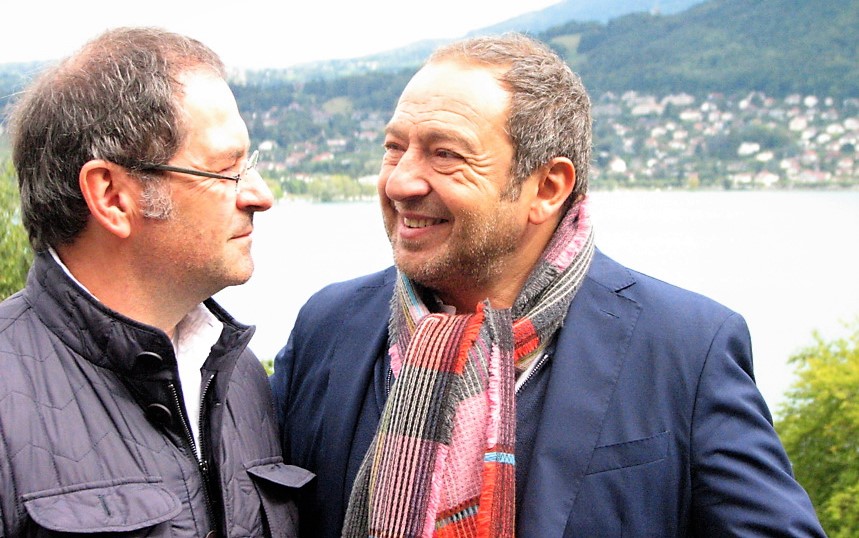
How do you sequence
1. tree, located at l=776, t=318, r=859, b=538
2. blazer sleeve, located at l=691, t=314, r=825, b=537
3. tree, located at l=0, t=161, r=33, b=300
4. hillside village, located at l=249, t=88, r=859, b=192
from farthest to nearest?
hillside village, located at l=249, t=88, r=859, b=192
tree, located at l=776, t=318, r=859, b=538
tree, located at l=0, t=161, r=33, b=300
blazer sleeve, located at l=691, t=314, r=825, b=537

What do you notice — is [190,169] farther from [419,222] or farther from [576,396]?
[576,396]

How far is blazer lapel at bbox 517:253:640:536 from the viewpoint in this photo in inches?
91.0

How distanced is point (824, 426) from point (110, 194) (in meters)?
13.5

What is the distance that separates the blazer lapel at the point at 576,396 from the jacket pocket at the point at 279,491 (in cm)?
62

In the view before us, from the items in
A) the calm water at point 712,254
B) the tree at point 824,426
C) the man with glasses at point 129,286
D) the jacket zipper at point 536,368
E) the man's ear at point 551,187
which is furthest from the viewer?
the calm water at point 712,254

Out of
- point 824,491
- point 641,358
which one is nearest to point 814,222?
point 824,491

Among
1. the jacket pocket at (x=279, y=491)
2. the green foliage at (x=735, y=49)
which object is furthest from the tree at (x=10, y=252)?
the green foliage at (x=735, y=49)

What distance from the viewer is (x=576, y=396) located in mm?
2420

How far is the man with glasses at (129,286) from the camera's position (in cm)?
198

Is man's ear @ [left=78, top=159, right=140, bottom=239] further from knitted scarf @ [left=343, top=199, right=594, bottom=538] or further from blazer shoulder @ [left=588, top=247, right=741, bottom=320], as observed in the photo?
blazer shoulder @ [left=588, top=247, right=741, bottom=320]

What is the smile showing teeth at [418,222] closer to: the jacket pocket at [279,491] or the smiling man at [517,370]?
the smiling man at [517,370]

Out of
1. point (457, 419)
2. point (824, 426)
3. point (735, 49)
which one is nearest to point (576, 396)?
point (457, 419)

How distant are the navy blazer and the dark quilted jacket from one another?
1.37 feet

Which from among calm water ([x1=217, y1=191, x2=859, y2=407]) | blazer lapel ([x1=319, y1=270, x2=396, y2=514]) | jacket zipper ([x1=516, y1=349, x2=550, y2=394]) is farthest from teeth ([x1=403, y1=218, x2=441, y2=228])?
calm water ([x1=217, y1=191, x2=859, y2=407])
